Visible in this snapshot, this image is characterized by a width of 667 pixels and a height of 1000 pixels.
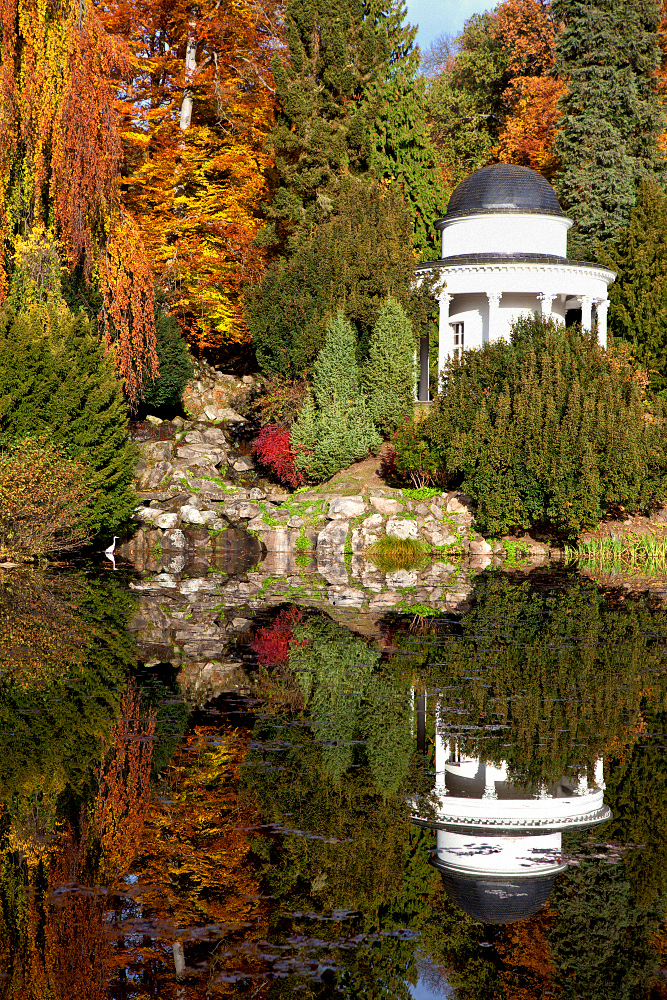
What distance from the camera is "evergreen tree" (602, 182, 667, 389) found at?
36250mm

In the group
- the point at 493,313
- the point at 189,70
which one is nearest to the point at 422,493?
the point at 493,313

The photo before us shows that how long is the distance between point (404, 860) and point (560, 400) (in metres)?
21.2

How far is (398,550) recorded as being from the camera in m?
26.4

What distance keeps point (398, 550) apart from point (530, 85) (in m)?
26.9

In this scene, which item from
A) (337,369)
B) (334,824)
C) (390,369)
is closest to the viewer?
(334,824)

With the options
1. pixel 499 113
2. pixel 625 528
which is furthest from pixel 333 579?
pixel 499 113

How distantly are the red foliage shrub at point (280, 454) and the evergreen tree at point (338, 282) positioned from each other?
2.05 m

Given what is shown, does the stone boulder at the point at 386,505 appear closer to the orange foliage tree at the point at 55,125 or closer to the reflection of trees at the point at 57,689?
the orange foliage tree at the point at 55,125

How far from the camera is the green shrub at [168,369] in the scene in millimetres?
33562

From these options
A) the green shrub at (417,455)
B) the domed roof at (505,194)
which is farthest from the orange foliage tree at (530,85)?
the green shrub at (417,455)

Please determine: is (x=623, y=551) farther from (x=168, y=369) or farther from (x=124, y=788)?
(x=124, y=788)

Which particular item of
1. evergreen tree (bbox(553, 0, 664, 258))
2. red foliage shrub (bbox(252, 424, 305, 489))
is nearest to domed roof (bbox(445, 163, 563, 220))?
evergreen tree (bbox(553, 0, 664, 258))

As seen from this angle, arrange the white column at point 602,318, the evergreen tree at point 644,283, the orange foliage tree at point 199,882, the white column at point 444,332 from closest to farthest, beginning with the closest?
the orange foliage tree at point 199,882, the white column at point 444,332, the white column at point 602,318, the evergreen tree at point 644,283

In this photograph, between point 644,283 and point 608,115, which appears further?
point 608,115
